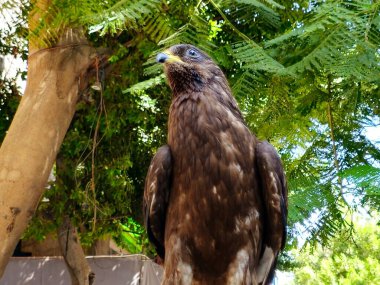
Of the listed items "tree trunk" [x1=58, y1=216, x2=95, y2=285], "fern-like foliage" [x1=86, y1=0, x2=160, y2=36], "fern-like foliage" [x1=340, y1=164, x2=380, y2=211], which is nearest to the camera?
"fern-like foliage" [x1=340, y1=164, x2=380, y2=211]

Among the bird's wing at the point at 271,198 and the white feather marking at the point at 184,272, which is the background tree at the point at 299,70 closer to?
the bird's wing at the point at 271,198

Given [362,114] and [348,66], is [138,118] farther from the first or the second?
[348,66]

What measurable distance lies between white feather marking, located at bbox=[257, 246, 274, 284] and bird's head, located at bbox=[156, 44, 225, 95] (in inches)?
20.7

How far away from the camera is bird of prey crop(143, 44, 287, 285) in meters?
1.69

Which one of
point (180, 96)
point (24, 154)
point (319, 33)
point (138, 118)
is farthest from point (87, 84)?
point (319, 33)

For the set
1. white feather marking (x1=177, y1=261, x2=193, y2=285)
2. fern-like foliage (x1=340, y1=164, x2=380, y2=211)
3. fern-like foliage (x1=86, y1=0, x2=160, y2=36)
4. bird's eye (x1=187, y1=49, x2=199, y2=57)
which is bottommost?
white feather marking (x1=177, y1=261, x2=193, y2=285)

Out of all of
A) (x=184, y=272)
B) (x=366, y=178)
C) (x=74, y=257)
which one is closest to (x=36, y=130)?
(x=184, y=272)

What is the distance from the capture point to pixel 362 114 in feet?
6.06

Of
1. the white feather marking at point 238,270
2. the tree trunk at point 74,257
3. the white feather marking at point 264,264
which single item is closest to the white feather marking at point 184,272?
the white feather marking at point 238,270

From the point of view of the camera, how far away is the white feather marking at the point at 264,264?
1.84 m

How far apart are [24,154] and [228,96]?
1945mm

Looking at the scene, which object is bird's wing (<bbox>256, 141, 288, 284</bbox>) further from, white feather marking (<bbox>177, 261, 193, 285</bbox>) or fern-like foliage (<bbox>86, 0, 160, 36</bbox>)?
fern-like foliage (<bbox>86, 0, 160, 36</bbox>)

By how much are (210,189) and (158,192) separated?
20 cm

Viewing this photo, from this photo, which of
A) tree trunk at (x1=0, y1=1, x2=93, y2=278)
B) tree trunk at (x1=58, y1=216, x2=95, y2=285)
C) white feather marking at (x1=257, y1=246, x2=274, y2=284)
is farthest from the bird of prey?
tree trunk at (x1=58, y1=216, x2=95, y2=285)
